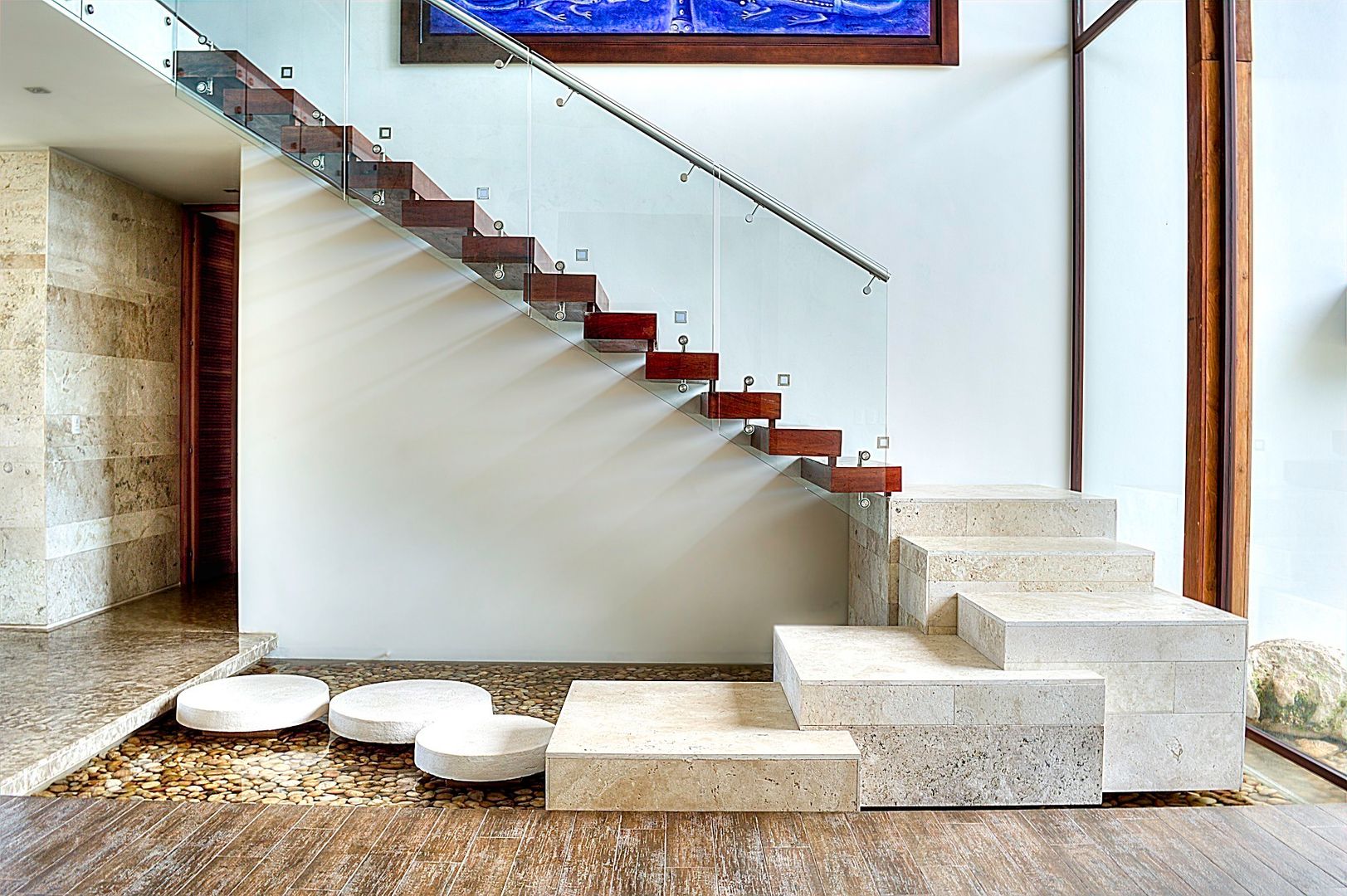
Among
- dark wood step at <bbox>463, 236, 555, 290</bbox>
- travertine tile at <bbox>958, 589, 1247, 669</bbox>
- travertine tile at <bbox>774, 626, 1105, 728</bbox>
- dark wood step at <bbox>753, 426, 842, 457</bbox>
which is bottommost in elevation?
travertine tile at <bbox>774, 626, 1105, 728</bbox>

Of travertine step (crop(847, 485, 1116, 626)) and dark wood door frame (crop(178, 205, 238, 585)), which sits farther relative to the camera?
dark wood door frame (crop(178, 205, 238, 585))

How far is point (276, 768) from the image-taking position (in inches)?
172

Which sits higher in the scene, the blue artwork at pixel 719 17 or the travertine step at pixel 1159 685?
the blue artwork at pixel 719 17

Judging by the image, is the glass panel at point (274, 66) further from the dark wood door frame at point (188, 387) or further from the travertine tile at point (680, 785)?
the travertine tile at point (680, 785)

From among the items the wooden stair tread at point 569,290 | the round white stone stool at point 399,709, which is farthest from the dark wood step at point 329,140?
the round white stone stool at point 399,709

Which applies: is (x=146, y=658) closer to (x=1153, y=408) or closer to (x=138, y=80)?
(x=138, y=80)

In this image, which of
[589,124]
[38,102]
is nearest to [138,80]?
[38,102]

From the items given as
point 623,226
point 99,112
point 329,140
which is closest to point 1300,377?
point 623,226

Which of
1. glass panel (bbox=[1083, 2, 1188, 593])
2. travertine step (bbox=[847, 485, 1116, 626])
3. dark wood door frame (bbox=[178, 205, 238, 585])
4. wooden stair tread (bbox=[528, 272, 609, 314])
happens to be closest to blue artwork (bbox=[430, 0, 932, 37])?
glass panel (bbox=[1083, 2, 1188, 593])

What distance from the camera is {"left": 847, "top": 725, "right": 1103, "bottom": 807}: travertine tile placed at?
394 cm

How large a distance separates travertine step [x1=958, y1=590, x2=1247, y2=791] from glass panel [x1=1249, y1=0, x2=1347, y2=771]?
0.49m

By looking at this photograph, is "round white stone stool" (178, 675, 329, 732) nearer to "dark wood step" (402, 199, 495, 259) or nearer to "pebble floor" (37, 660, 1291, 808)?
"pebble floor" (37, 660, 1291, 808)

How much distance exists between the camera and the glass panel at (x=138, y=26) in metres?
4.63

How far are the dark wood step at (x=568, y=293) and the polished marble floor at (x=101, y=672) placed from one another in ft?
8.53
